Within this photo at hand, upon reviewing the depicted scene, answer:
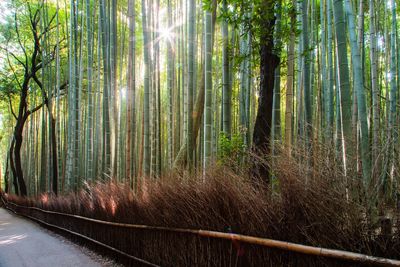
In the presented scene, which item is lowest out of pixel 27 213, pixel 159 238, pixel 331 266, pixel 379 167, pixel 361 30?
pixel 27 213

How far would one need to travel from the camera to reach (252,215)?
2.10 meters

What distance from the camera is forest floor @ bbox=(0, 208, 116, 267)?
4.07m

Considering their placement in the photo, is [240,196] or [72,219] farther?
[72,219]

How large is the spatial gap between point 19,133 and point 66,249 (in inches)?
315

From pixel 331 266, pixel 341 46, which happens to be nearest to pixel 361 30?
pixel 341 46

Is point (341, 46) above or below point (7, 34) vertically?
below

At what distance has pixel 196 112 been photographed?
4578 millimetres

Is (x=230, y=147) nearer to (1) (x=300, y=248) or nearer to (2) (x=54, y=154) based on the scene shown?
(1) (x=300, y=248)

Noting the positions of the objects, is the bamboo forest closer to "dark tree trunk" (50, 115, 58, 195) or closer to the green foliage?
the green foliage

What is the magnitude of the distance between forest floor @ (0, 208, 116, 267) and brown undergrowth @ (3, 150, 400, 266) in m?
0.63

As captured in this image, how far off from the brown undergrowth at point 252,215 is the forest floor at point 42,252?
0.63 metres

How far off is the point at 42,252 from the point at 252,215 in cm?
379

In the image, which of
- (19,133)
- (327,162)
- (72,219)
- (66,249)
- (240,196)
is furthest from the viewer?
(19,133)

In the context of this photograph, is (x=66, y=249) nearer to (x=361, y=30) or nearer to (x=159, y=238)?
(x=159, y=238)
